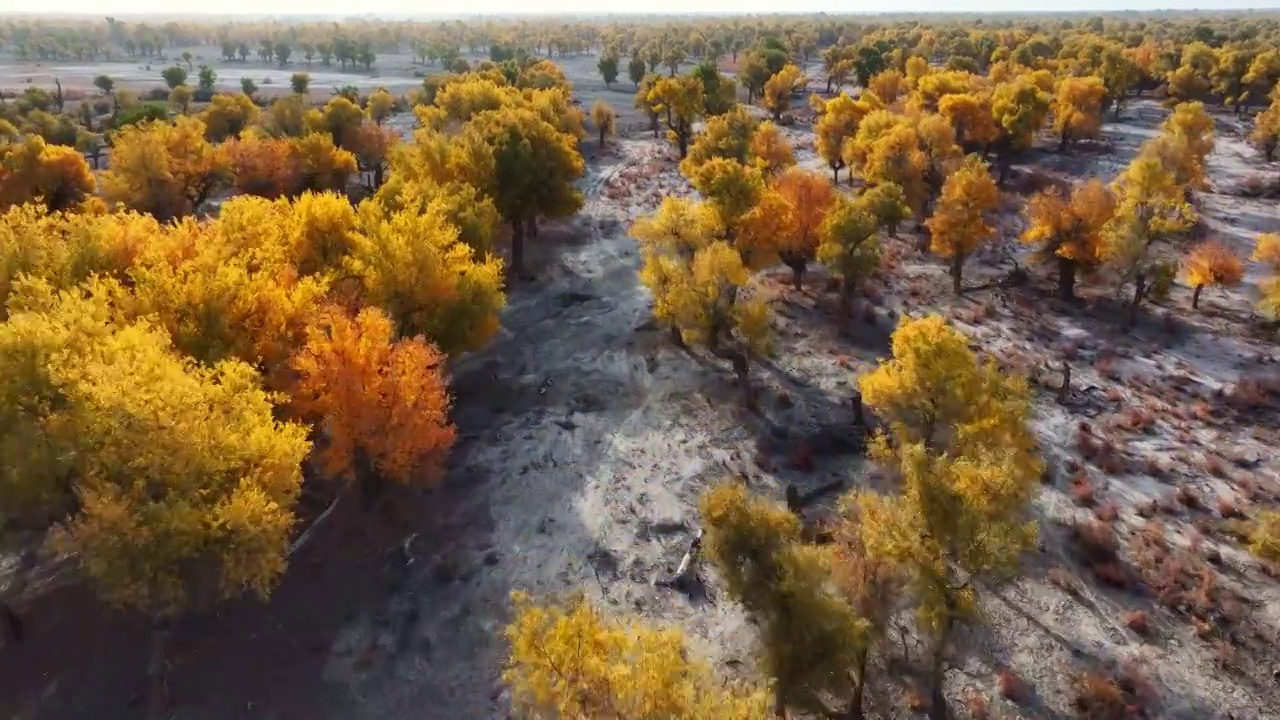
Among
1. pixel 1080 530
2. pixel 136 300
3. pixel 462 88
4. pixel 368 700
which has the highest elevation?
pixel 462 88

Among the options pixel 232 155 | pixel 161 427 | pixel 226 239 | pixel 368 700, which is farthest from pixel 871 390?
pixel 232 155

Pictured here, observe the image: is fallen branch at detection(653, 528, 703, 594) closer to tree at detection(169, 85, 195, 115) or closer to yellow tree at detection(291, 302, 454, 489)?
yellow tree at detection(291, 302, 454, 489)

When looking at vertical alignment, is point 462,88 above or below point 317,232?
above

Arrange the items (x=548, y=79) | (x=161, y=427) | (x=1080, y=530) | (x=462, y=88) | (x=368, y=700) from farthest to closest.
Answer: (x=548, y=79), (x=462, y=88), (x=1080, y=530), (x=368, y=700), (x=161, y=427)

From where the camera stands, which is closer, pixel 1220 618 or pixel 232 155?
pixel 1220 618

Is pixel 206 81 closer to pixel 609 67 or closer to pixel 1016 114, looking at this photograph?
pixel 609 67

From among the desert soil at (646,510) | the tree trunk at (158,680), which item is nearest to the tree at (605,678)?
the desert soil at (646,510)

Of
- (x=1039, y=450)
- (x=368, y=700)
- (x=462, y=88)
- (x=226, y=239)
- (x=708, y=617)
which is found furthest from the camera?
(x=462, y=88)

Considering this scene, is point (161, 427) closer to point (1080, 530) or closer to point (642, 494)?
point (642, 494)
